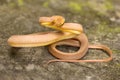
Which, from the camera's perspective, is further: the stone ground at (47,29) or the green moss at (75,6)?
the green moss at (75,6)

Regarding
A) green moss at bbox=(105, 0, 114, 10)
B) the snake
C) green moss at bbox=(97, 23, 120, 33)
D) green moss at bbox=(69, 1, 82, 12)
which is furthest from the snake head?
green moss at bbox=(105, 0, 114, 10)

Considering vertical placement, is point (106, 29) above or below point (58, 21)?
below

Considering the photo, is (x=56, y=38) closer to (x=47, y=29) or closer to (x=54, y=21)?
(x=54, y=21)

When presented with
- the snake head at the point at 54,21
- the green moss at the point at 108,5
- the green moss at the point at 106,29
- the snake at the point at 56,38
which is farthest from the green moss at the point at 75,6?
the snake head at the point at 54,21

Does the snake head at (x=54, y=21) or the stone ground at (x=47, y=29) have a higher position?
the snake head at (x=54, y=21)

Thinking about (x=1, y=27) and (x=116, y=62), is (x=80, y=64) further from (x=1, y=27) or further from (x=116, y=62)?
(x=1, y=27)

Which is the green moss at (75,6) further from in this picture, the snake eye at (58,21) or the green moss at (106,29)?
the snake eye at (58,21)

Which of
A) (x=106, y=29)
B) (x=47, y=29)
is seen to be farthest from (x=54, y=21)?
(x=106, y=29)

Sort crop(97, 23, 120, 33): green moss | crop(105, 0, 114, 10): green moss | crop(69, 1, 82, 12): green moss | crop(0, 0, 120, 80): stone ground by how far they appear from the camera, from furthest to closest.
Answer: crop(105, 0, 114, 10): green moss, crop(69, 1, 82, 12): green moss, crop(97, 23, 120, 33): green moss, crop(0, 0, 120, 80): stone ground

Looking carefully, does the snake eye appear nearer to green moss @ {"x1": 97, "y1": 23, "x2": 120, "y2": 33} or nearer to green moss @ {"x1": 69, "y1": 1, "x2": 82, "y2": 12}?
green moss @ {"x1": 97, "y1": 23, "x2": 120, "y2": 33}
